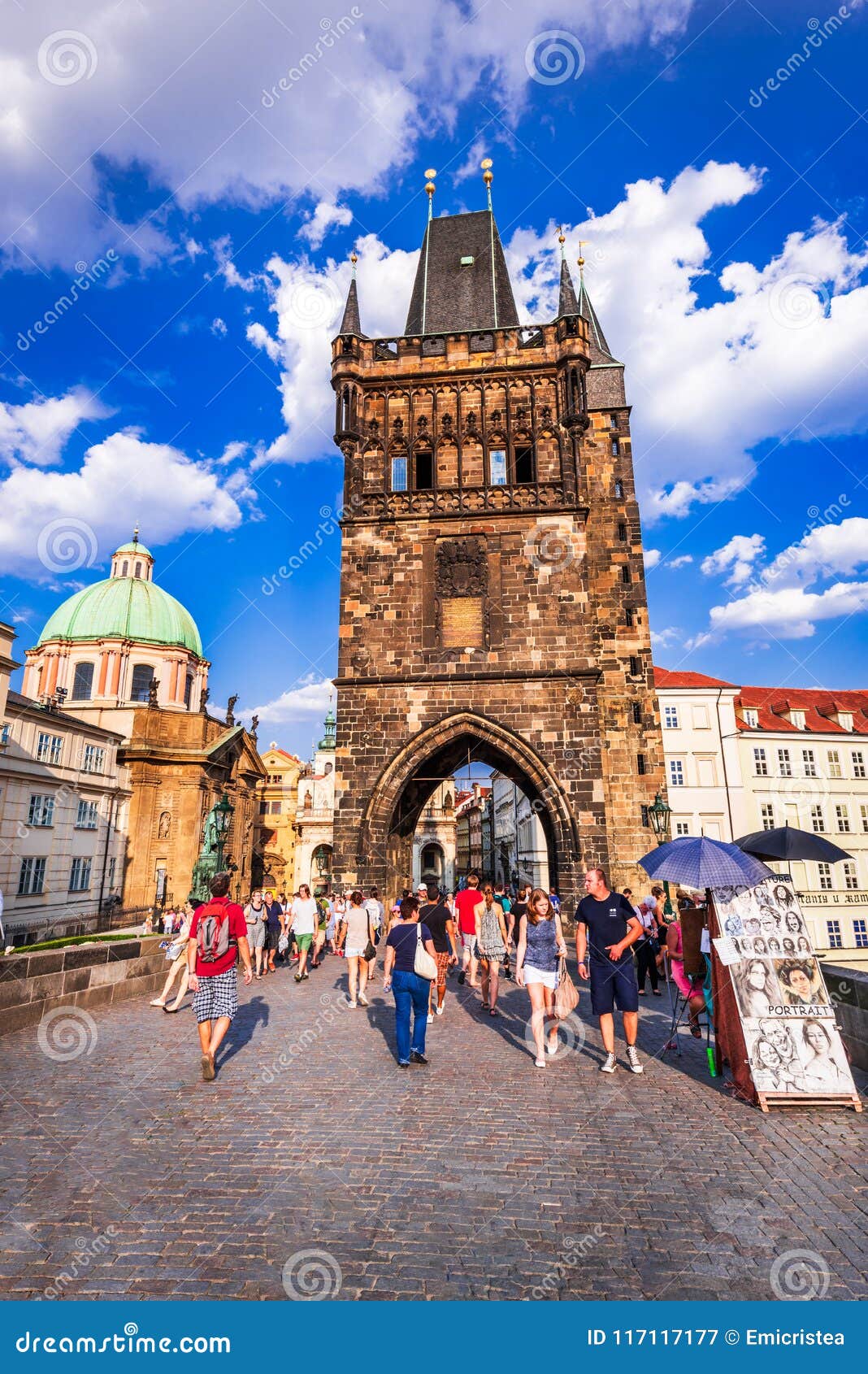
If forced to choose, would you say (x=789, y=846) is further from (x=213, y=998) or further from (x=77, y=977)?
(x=77, y=977)

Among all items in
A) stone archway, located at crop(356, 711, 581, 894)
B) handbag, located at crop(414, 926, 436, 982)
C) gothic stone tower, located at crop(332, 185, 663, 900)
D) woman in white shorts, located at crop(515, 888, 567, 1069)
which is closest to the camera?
handbag, located at crop(414, 926, 436, 982)

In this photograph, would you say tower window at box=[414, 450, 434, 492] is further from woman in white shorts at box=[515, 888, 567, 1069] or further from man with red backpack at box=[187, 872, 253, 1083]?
man with red backpack at box=[187, 872, 253, 1083]

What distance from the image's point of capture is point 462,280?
26.7 m

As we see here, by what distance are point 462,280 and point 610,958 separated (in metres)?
26.5

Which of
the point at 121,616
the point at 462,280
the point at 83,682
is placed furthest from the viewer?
the point at 121,616

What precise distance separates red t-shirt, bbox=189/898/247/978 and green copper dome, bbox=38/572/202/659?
40.3 meters

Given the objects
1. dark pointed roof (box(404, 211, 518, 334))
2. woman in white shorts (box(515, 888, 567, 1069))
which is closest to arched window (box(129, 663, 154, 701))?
dark pointed roof (box(404, 211, 518, 334))

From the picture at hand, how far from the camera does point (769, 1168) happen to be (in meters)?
4.67

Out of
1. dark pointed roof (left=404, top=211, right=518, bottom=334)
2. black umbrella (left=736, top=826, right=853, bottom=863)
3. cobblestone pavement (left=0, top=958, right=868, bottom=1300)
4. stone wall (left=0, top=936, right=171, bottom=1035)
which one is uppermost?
dark pointed roof (left=404, top=211, right=518, bottom=334)

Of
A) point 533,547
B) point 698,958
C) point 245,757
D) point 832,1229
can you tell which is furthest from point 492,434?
point 245,757

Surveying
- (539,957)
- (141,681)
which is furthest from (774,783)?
(141,681)

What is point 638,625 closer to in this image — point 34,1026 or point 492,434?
point 492,434

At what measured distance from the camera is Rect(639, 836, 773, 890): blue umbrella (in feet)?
22.3

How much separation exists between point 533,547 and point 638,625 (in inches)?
182
